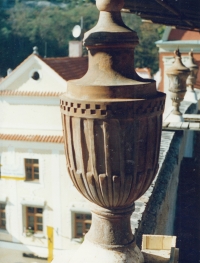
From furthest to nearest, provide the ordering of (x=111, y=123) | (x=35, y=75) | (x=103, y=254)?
(x=35, y=75)
(x=103, y=254)
(x=111, y=123)

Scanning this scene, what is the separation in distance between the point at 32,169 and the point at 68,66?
388 centimetres

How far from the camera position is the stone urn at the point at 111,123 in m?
1.70

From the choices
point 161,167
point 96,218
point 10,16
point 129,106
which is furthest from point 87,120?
point 10,16

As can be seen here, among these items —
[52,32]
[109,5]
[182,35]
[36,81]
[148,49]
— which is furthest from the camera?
[52,32]

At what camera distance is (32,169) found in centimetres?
1326

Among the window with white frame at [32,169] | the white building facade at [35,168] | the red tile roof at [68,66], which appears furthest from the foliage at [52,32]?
the window with white frame at [32,169]

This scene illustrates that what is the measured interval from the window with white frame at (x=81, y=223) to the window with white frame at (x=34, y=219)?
128cm

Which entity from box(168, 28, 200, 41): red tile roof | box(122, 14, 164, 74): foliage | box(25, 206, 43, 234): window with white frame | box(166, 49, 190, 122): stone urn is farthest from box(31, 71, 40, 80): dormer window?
box(122, 14, 164, 74): foliage

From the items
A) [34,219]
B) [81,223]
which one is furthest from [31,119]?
[81,223]

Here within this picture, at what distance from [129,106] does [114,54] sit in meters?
0.25

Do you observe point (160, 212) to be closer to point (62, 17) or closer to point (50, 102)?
point (50, 102)

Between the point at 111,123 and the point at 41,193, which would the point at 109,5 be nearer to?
the point at 111,123

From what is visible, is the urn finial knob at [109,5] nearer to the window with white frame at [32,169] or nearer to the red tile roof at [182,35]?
the window with white frame at [32,169]

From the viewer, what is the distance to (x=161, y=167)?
423 cm
